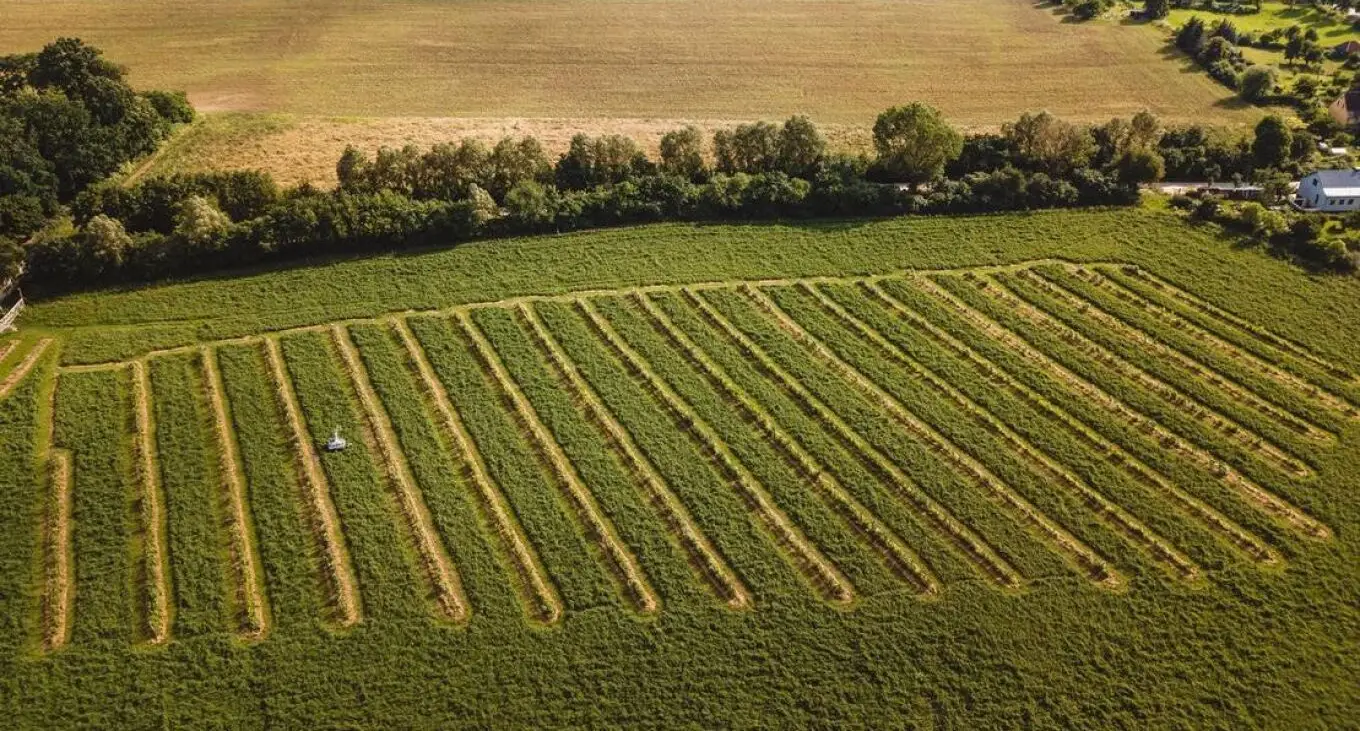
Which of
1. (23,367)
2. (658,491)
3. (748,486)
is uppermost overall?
(23,367)

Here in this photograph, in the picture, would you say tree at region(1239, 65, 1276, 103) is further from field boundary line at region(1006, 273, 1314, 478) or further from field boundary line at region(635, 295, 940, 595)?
field boundary line at region(635, 295, 940, 595)

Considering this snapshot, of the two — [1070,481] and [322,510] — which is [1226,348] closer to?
[1070,481]

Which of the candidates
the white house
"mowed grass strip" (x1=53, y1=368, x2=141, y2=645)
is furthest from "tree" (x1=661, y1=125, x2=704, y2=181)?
the white house

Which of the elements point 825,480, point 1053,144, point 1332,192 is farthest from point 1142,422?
point 1332,192

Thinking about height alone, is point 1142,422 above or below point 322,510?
below

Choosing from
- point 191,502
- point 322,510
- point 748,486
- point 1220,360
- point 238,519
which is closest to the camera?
point 238,519
